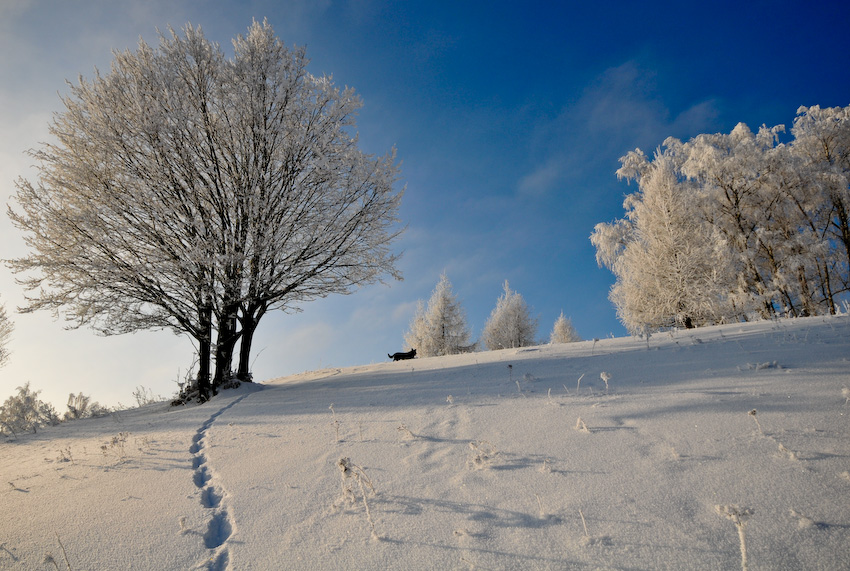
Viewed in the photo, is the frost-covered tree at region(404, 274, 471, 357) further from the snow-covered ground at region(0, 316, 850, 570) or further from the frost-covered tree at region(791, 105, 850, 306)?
the snow-covered ground at region(0, 316, 850, 570)

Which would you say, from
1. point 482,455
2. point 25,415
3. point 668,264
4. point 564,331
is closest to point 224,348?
point 25,415

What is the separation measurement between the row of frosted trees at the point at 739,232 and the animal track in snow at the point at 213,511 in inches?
659

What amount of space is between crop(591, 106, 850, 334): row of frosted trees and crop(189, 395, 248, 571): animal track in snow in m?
16.7

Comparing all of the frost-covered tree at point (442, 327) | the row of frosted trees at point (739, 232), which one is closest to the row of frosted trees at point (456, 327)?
the frost-covered tree at point (442, 327)

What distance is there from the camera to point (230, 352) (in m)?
8.34

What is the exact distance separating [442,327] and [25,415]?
74.1 feet

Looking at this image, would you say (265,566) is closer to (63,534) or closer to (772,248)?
(63,534)

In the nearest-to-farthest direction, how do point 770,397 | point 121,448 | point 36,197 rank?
point 770,397 < point 121,448 < point 36,197

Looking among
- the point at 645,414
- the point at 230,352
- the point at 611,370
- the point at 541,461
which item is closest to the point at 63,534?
the point at 541,461

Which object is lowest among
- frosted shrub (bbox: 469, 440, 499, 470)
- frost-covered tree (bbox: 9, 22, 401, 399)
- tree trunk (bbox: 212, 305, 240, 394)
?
frosted shrub (bbox: 469, 440, 499, 470)

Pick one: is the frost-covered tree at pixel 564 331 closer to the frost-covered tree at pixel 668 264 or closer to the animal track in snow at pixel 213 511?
the frost-covered tree at pixel 668 264

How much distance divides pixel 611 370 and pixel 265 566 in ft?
13.4

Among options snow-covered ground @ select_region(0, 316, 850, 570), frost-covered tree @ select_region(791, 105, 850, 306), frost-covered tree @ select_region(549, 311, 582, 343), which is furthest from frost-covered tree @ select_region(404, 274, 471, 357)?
snow-covered ground @ select_region(0, 316, 850, 570)

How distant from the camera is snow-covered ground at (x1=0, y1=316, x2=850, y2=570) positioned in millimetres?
1902
